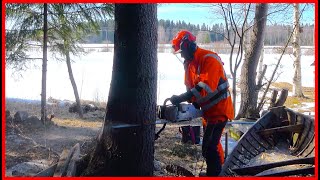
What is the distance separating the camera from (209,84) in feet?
14.7

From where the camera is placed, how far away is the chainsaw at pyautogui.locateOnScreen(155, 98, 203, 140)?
15.2 feet

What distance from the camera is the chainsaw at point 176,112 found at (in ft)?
15.2

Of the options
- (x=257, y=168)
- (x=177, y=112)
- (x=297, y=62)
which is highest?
(x=297, y=62)

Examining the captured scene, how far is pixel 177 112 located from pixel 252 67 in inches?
250

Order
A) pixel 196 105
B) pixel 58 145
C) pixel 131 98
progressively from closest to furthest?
1. pixel 131 98
2. pixel 196 105
3. pixel 58 145

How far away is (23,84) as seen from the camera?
1897 cm

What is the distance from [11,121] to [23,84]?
10.7 m

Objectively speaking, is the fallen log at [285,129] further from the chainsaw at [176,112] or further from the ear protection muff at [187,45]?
the ear protection muff at [187,45]

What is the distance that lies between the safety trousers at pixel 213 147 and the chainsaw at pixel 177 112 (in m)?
0.27

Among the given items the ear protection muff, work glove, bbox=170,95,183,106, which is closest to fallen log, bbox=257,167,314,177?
work glove, bbox=170,95,183,106

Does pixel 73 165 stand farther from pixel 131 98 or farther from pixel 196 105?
pixel 196 105

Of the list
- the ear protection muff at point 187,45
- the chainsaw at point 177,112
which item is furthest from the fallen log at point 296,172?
the ear protection muff at point 187,45

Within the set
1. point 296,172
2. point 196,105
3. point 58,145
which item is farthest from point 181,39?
point 58,145

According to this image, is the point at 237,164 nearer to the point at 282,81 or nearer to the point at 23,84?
the point at 23,84
